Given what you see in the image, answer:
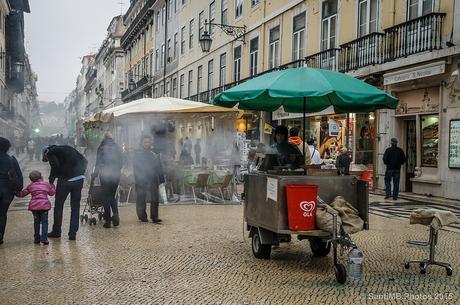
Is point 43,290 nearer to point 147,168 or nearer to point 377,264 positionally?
point 377,264

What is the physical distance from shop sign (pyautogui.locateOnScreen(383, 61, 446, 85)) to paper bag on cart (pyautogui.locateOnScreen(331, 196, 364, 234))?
850 cm

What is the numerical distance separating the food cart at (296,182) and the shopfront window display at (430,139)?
8205 millimetres

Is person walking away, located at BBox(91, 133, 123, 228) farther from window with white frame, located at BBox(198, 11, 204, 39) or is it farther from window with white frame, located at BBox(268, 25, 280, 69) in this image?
window with white frame, located at BBox(198, 11, 204, 39)

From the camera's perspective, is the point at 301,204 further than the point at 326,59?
No

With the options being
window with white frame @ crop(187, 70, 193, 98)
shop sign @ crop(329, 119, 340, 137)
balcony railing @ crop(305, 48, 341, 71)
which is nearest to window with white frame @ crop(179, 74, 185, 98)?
window with white frame @ crop(187, 70, 193, 98)

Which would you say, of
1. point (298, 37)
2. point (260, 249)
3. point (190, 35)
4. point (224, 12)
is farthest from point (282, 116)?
point (260, 249)

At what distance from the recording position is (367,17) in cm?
1667

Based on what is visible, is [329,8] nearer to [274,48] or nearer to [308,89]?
[274,48]

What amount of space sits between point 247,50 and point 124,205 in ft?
50.6

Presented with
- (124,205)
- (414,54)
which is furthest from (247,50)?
(124,205)

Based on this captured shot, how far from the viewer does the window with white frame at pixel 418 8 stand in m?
14.0

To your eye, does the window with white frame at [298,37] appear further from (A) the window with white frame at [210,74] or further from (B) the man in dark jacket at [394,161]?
(A) the window with white frame at [210,74]

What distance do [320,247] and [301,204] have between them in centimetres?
120

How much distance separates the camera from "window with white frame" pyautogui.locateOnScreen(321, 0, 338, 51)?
60.7 ft
